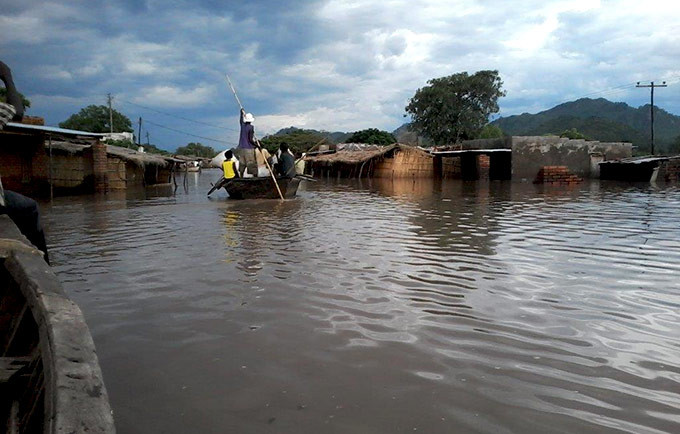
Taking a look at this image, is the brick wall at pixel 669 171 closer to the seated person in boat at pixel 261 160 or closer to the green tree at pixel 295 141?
the seated person in boat at pixel 261 160

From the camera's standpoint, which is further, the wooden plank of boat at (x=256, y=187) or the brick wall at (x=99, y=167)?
the brick wall at (x=99, y=167)

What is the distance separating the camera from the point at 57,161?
53.5ft

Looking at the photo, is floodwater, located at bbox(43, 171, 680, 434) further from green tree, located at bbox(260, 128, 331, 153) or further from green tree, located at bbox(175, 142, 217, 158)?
green tree, located at bbox(175, 142, 217, 158)

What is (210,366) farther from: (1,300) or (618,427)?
(618,427)

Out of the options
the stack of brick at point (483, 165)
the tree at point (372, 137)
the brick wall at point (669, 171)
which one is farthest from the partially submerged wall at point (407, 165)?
the tree at point (372, 137)

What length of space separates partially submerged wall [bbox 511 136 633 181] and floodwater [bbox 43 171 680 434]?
1598cm

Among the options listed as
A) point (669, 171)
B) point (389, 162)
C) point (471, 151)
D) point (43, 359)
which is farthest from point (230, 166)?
point (669, 171)

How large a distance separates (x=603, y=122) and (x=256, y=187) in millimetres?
64464

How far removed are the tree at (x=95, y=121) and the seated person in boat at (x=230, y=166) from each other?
140 feet

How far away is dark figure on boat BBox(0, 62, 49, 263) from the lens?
9.61 feet

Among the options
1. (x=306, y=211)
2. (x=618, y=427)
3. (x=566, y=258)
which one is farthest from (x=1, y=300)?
(x=306, y=211)

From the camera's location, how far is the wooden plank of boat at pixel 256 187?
12.8 metres

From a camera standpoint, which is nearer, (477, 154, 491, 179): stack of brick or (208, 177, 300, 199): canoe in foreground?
(208, 177, 300, 199): canoe in foreground

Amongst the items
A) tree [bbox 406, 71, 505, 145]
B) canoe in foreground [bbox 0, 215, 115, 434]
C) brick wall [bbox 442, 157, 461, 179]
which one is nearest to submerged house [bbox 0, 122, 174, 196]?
canoe in foreground [bbox 0, 215, 115, 434]
